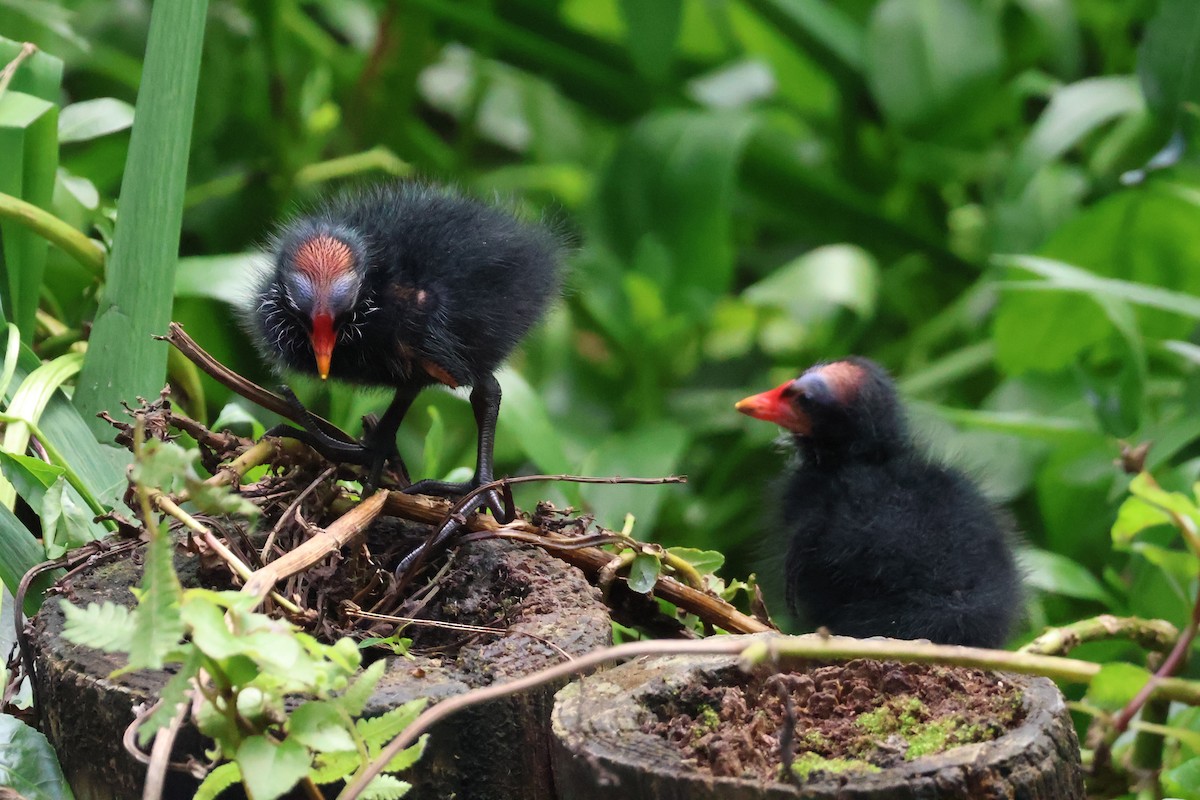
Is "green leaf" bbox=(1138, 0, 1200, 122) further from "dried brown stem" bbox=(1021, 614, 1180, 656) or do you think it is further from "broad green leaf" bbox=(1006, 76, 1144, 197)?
"dried brown stem" bbox=(1021, 614, 1180, 656)

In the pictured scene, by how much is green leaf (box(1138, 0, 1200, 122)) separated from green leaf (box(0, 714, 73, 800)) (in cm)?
231

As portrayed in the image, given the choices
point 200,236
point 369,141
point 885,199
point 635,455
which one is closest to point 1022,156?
point 885,199

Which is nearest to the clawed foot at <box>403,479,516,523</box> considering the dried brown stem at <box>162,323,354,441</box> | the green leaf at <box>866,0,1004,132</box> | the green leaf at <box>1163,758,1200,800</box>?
the dried brown stem at <box>162,323,354,441</box>

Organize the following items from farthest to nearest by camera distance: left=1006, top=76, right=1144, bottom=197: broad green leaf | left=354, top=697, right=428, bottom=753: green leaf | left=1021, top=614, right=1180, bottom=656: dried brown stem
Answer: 1. left=1006, top=76, right=1144, bottom=197: broad green leaf
2. left=1021, top=614, right=1180, bottom=656: dried brown stem
3. left=354, top=697, right=428, bottom=753: green leaf

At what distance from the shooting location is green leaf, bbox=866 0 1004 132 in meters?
3.12

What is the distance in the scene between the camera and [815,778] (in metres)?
0.81

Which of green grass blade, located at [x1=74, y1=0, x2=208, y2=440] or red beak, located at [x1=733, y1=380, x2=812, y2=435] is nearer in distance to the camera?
green grass blade, located at [x1=74, y1=0, x2=208, y2=440]

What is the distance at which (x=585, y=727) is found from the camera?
34.7 inches

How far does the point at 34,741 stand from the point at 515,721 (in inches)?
17.1

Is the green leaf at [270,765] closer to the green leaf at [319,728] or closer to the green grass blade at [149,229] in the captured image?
the green leaf at [319,728]

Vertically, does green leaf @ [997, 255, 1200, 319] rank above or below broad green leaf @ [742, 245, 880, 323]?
above

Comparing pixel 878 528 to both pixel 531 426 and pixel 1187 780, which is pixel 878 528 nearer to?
pixel 1187 780

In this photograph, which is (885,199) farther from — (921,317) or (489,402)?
(489,402)

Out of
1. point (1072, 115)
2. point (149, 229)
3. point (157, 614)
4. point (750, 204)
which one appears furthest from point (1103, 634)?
point (750, 204)
